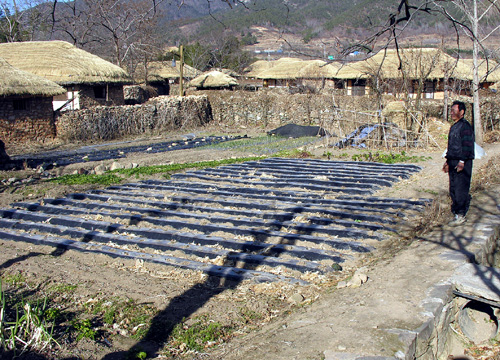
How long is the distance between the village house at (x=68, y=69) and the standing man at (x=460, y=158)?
18.2 m

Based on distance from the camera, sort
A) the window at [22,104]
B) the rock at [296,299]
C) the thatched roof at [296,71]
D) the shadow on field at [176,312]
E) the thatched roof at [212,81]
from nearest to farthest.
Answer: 1. the shadow on field at [176,312]
2. the rock at [296,299]
3. the window at [22,104]
4. the thatched roof at [212,81]
5. the thatched roof at [296,71]

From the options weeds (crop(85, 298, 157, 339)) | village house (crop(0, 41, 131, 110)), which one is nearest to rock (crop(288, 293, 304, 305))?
weeds (crop(85, 298, 157, 339))

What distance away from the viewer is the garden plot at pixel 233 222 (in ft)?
16.7

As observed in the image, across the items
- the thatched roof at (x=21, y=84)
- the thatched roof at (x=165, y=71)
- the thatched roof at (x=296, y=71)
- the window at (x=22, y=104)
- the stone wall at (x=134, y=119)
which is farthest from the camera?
the thatched roof at (x=165, y=71)

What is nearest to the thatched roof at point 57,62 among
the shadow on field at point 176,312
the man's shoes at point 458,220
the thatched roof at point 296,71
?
the thatched roof at point 296,71

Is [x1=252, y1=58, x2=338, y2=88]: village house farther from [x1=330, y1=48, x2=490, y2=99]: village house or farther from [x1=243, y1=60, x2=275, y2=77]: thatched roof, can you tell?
[x1=243, y1=60, x2=275, y2=77]: thatched roof

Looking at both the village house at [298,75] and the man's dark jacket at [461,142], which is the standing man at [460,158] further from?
the village house at [298,75]

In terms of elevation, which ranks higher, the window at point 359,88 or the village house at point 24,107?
the window at point 359,88

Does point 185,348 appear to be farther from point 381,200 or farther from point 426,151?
point 426,151

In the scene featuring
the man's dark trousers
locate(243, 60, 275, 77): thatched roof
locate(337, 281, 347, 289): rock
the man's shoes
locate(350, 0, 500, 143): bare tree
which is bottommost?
locate(337, 281, 347, 289): rock

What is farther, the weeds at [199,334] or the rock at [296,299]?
the rock at [296,299]

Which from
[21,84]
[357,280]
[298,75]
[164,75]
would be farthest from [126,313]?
[164,75]

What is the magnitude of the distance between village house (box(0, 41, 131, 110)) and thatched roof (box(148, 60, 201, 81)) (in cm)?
1210

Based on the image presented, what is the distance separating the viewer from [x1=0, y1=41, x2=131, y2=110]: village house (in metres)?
21.1
